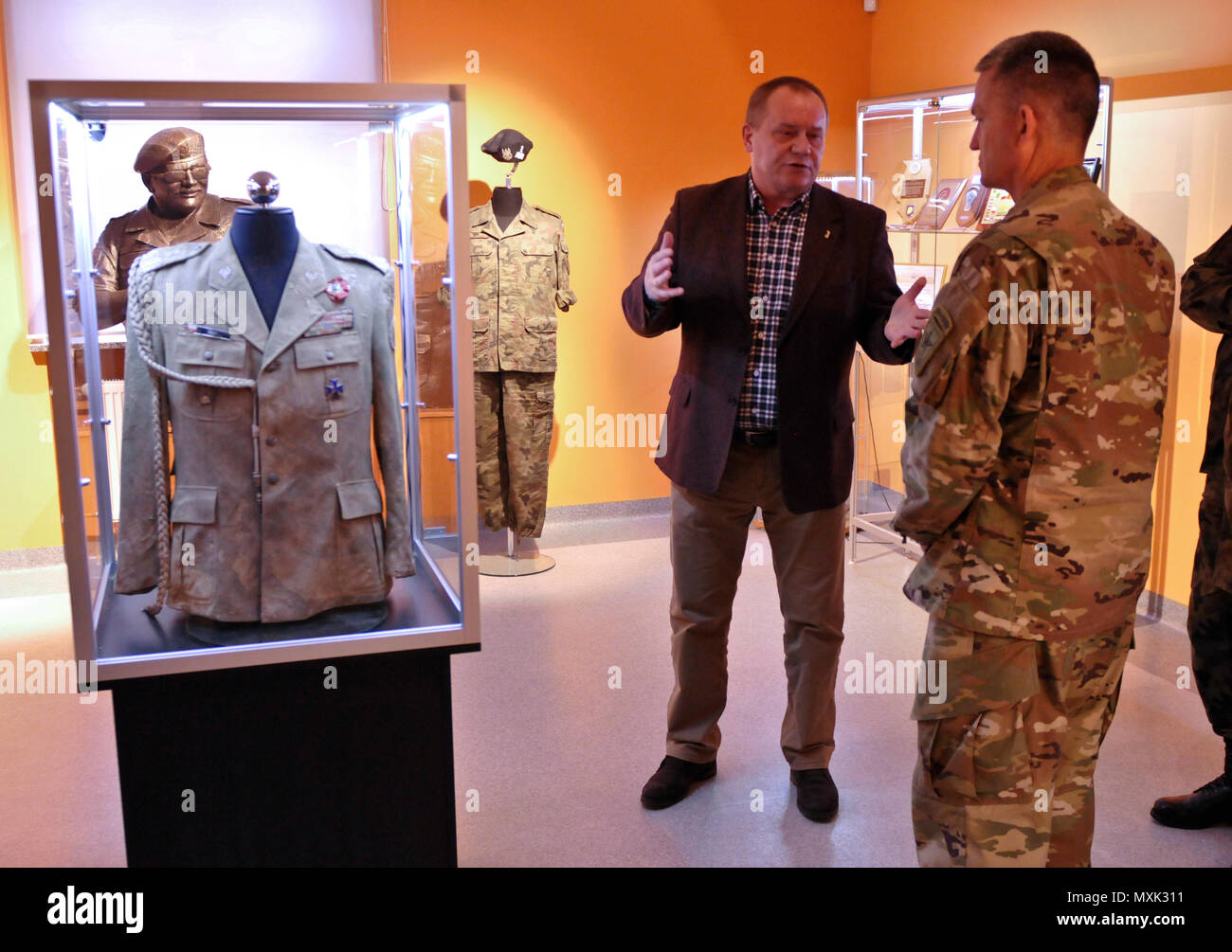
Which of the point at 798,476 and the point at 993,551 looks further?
the point at 798,476

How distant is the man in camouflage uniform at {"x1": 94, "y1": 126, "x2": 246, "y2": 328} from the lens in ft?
6.14

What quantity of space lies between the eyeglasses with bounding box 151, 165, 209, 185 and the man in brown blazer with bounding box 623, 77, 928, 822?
103cm

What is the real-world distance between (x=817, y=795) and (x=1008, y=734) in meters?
1.03

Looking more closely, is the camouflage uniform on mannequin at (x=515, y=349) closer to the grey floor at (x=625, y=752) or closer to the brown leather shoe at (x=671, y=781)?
the grey floor at (x=625, y=752)

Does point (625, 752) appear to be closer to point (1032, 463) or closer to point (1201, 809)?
point (1201, 809)

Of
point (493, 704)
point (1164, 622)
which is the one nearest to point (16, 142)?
point (493, 704)

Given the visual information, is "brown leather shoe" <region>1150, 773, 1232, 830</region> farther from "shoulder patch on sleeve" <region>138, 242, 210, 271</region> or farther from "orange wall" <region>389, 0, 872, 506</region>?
"orange wall" <region>389, 0, 872, 506</region>

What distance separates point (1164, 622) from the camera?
4.16m

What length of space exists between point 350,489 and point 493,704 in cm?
169

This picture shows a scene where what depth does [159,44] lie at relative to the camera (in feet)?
15.4

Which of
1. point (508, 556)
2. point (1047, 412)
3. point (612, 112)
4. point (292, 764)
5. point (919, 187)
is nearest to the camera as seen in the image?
point (1047, 412)

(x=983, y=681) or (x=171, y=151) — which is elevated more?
(x=171, y=151)

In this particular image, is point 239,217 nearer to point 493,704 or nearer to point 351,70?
point 493,704

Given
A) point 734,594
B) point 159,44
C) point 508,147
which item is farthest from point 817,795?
point 159,44
